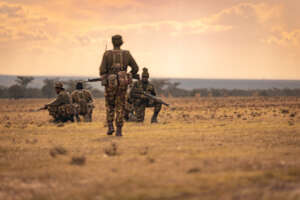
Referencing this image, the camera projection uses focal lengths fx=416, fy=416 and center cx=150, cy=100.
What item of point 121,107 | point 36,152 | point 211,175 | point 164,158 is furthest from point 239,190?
point 121,107

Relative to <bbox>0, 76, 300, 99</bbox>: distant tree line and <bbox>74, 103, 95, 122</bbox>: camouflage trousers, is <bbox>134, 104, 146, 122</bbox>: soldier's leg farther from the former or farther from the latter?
<bbox>0, 76, 300, 99</bbox>: distant tree line

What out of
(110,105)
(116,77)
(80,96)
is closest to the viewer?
(116,77)

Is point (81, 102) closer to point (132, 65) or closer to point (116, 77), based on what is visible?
point (132, 65)

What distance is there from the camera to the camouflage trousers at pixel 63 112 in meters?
17.5

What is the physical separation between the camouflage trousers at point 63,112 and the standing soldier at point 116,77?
614 centimetres

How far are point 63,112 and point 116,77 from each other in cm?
689

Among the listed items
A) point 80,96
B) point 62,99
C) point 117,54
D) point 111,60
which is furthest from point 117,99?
point 80,96

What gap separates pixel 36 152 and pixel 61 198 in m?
4.14

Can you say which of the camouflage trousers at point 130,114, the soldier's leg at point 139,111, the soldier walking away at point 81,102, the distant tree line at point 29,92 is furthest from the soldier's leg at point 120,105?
the distant tree line at point 29,92

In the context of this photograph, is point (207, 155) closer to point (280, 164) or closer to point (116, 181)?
point (280, 164)

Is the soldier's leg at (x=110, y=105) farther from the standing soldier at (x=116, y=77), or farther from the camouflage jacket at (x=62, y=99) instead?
the camouflage jacket at (x=62, y=99)

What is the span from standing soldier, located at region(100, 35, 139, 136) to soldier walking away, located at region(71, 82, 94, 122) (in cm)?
679

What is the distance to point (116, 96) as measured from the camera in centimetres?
1153

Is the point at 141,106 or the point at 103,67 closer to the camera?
the point at 103,67
